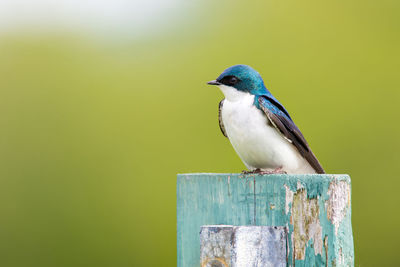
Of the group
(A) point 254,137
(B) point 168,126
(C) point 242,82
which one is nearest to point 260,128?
(A) point 254,137

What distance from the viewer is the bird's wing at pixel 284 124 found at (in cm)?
321

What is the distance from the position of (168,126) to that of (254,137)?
141 inches

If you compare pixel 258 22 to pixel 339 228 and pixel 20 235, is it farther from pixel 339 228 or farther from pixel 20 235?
pixel 339 228

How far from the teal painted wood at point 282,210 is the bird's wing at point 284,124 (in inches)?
44.7

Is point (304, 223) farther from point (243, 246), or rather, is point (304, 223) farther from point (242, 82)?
point (242, 82)

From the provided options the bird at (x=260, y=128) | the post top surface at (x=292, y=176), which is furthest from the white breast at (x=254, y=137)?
the post top surface at (x=292, y=176)

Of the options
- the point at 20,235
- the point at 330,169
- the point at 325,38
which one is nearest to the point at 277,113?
the point at 330,169

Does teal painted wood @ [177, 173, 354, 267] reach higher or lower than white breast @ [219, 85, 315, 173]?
lower

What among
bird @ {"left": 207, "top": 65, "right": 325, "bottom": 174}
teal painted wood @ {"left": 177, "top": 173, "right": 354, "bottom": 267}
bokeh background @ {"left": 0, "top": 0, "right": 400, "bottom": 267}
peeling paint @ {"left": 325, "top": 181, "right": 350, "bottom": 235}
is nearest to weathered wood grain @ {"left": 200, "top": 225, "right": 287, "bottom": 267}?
teal painted wood @ {"left": 177, "top": 173, "right": 354, "bottom": 267}

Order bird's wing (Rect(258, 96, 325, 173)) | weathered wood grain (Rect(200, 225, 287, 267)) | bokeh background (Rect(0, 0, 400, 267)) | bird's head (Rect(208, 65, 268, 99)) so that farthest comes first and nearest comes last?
bokeh background (Rect(0, 0, 400, 267)) → bird's head (Rect(208, 65, 268, 99)) → bird's wing (Rect(258, 96, 325, 173)) → weathered wood grain (Rect(200, 225, 287, 267))

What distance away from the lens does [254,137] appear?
3229mm

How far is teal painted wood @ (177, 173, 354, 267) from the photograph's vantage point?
79.7 inches

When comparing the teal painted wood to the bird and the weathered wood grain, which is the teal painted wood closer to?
the weathered wood grain

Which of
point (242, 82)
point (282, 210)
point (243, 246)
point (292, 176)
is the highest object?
point (242, 82)
